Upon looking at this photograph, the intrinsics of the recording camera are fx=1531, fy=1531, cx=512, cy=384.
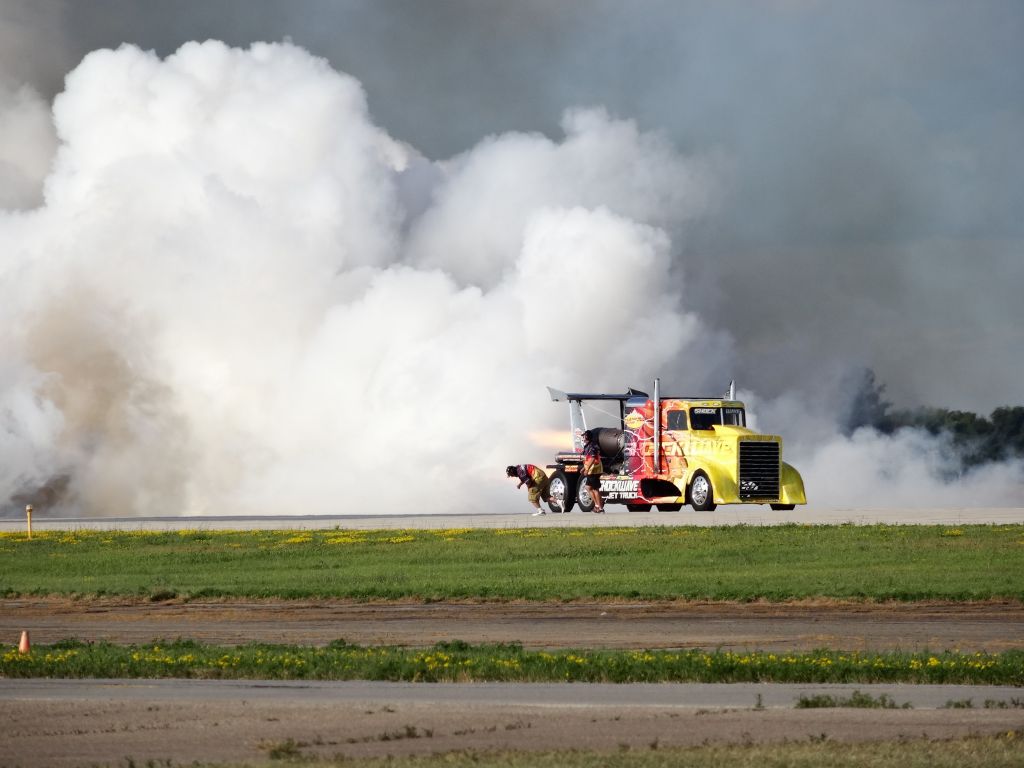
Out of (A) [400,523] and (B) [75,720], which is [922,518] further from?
(B) [75,720]

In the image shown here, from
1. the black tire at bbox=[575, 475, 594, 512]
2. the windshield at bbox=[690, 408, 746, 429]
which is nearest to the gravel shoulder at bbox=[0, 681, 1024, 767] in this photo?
the windshield at bbox=[690, 408, 746, 429]

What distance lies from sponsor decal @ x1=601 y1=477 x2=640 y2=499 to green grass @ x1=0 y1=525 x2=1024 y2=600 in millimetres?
10066

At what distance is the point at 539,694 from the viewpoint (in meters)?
15.9

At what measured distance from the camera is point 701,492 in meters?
50.8

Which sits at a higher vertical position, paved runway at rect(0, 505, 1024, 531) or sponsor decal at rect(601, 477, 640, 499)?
sponsor decal at rect(601, 477, 640, 499)

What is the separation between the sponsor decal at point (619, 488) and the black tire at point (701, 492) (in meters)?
2.11

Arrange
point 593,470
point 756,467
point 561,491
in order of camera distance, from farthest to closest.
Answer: point 561,491 → point 593,470 → point 756,467

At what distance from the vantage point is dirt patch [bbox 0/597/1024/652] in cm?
2167

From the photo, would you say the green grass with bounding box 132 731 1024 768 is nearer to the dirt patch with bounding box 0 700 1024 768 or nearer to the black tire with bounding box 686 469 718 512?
the dirt patch with bounding box 0 700 1024 768

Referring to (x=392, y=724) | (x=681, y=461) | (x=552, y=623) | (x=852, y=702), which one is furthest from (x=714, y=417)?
(x=392, y=724)

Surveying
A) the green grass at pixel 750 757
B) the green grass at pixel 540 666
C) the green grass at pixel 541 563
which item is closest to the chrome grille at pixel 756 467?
the green grass at pixel 541 563

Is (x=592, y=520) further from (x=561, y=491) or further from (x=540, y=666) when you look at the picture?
(x=540, y=666)

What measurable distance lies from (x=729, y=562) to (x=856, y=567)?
279cm

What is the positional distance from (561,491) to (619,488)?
239 centimetres
